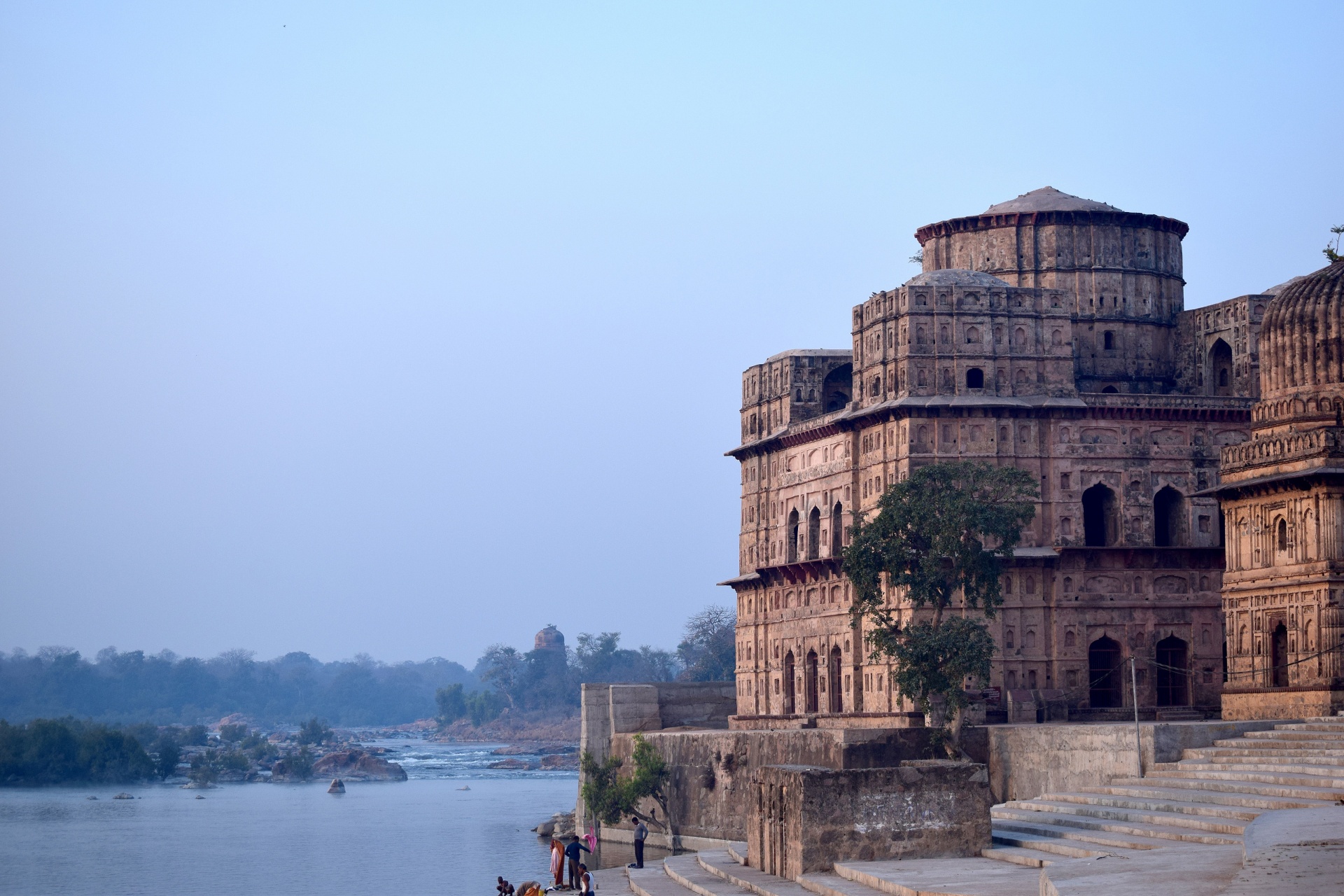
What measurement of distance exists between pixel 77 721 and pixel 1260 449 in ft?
286

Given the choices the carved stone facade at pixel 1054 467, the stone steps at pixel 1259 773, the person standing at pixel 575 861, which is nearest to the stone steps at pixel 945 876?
the stone steps at pixel 1259 773

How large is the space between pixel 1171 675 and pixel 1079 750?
11.1 meters

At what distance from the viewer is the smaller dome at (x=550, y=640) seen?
168500 millimetres

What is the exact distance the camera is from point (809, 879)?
69.3 ft

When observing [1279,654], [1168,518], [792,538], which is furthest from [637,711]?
[1279,654]

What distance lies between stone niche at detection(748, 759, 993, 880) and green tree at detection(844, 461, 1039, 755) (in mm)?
10441

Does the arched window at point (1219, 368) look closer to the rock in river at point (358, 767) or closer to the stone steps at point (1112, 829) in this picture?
the stone steps at point (1112, 829)

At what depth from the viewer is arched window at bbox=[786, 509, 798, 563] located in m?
43.5

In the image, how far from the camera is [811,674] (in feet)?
138

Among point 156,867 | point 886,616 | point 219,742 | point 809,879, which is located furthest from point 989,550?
point 219,742

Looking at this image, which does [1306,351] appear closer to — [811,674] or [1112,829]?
[1112,829]

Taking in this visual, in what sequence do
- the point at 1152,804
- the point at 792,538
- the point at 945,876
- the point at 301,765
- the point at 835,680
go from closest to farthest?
the point at 945,876, the point at 1152,804, the point at 835,680, the point at 792,538, the point at 301,765

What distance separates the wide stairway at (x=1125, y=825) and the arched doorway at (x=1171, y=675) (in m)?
12.1

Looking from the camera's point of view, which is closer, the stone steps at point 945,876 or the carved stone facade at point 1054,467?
the stone steps at point 945,876
